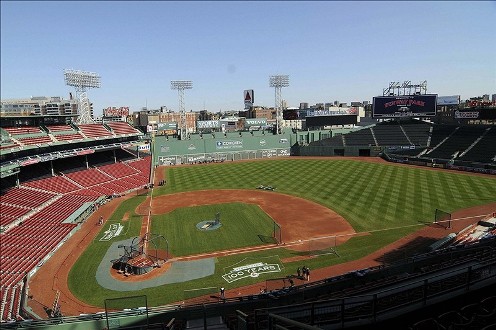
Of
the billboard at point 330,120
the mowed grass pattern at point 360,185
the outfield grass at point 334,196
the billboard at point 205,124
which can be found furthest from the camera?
the billboard at point 330,120

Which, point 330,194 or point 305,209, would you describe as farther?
point 330,194

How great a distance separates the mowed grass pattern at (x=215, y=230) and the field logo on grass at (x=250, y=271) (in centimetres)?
404

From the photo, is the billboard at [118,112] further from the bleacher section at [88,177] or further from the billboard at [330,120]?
the billboard at [330,120]

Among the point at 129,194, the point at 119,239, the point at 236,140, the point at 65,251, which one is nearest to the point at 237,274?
the point at 119,239

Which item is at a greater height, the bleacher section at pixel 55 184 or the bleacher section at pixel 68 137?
the bleacher section at pixel 68 137

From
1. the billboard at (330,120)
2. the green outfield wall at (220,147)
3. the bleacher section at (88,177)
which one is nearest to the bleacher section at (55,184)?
the bleacher section at (88,177)

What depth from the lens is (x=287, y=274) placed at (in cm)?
2498

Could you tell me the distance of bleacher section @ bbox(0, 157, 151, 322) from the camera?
25016 mm

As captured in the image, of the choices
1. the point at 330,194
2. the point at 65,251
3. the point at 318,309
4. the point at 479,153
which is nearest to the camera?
the point at 318,309

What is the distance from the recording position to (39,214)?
35.9 meters

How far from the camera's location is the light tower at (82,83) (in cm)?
7050

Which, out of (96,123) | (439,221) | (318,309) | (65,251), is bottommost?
(65,251)

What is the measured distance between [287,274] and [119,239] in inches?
704

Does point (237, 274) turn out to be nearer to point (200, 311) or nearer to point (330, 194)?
point (200, 311)
